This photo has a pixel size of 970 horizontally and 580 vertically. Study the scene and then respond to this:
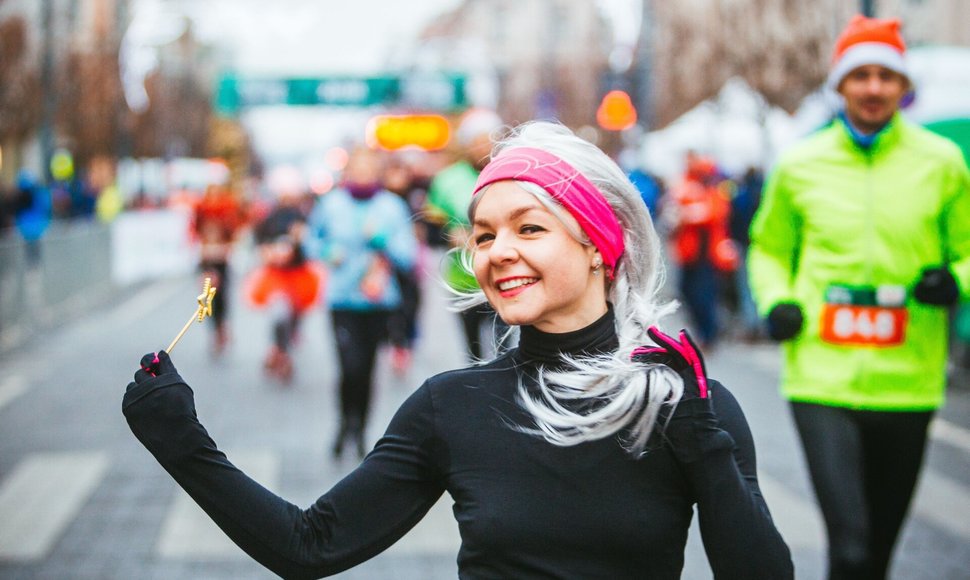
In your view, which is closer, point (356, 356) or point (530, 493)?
point (530, 493)

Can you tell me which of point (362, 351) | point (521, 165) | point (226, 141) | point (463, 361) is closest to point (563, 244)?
point (521, 165)

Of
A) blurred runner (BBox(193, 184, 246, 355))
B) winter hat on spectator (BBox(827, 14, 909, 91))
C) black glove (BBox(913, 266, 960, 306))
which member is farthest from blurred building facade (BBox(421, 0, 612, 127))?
black glove (BBox(913, 266, 960, 306))

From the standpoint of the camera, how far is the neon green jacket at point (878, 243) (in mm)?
3818

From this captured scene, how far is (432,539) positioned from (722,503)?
4.01m

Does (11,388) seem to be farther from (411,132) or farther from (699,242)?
(411,132)

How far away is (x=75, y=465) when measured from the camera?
7465 mm

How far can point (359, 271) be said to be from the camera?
7.34 meters

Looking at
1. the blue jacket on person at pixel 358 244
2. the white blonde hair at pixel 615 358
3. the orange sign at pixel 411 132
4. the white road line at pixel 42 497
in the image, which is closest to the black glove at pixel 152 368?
the white blonde hair at pixel 615 358

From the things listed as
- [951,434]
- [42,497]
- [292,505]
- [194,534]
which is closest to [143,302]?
[42,497]

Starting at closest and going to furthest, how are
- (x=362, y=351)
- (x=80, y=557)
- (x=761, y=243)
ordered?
(x=761, y=243), (x=80, y=557), (x=362, y=351)

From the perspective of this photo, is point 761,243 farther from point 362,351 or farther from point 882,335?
point 362,351

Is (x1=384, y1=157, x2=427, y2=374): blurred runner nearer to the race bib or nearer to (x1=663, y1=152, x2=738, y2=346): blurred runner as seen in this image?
(x1=663, y1=152, x2=738, y2=346): blurred runner

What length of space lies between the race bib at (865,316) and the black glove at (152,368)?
235cm

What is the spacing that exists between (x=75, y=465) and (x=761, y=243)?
189 inches
